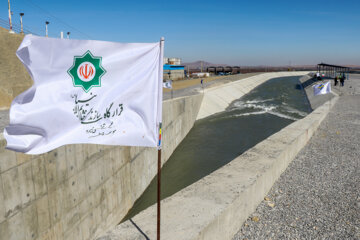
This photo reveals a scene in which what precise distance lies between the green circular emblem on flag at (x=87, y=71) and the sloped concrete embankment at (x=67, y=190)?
294 cm

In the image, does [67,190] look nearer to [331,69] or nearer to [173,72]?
[173,72]

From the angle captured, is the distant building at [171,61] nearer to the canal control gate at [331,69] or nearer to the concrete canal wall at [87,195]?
the canal control gate at [331,69]

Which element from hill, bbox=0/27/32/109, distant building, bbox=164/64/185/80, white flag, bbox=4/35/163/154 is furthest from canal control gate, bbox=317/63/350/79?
white flag, bbox=4/35/163/154

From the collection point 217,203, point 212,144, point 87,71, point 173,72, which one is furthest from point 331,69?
point 87,71

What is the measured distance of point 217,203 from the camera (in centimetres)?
673

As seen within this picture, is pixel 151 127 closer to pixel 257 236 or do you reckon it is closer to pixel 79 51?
pixel 79 51

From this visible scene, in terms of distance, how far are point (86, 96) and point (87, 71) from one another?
0.40 m

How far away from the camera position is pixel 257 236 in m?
6.89

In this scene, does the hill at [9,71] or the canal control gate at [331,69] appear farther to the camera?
the canal control gate at [331,69]

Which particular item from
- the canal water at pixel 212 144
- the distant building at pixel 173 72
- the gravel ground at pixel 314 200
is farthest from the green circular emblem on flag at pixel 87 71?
the distant building at pixel 173 72

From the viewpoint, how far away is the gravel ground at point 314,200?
7.19 metres

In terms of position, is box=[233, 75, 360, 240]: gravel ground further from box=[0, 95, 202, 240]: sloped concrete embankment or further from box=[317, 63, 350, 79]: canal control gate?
box=[317, 63, 350, 79]: canal control gate

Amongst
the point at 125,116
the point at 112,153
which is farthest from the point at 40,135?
the point at 112,153

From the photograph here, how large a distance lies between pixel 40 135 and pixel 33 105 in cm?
47
